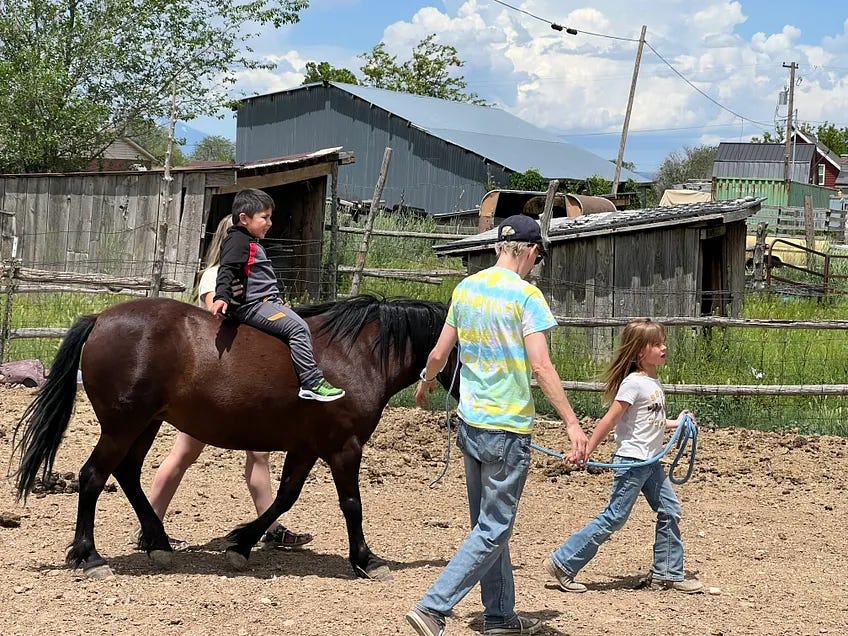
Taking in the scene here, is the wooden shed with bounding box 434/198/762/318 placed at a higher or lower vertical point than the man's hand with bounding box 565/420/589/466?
higher

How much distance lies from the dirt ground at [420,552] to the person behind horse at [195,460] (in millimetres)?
123

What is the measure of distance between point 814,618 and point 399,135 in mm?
29904

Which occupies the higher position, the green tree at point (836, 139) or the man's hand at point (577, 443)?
the green tree at point (836, 139)

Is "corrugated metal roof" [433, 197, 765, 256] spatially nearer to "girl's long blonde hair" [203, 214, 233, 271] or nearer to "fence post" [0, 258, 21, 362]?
"fence post" [0, 258, 21, 362]

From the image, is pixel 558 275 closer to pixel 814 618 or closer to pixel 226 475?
pixel 226 475

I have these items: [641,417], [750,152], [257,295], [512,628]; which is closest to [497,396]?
[512,628]

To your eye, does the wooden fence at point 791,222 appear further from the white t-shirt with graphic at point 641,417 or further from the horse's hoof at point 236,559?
the horse's hoof at point 236,559

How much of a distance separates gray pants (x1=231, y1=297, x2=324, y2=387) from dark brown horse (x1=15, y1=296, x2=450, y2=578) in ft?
0.36

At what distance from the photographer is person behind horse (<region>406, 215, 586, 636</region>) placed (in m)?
3.83

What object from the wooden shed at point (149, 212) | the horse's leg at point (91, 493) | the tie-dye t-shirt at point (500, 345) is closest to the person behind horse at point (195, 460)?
the horse's leg at point (91, 493)

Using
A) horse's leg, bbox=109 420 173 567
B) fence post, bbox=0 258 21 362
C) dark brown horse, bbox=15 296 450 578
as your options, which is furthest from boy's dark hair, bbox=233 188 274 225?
fence post, bbox=0 258 21 362

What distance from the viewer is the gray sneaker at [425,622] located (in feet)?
12.4

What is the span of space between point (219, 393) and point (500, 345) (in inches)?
70.0

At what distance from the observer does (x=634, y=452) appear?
15.9 feet
